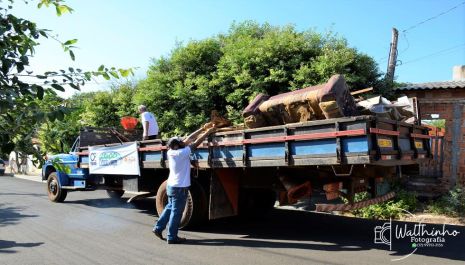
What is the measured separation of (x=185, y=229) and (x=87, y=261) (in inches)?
89.8

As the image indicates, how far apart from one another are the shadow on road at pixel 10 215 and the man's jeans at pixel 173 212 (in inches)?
148

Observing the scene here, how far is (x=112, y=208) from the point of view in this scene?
1055 cm

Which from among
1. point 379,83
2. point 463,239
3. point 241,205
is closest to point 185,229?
point 241,205

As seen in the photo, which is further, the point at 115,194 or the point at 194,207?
the point at 115,194

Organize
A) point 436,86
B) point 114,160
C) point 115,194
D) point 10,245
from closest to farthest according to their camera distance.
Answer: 1. point 10,245
2. point 114,160
3. point 436,86
4. point 115,194

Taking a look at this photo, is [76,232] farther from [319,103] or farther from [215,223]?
[319,103]

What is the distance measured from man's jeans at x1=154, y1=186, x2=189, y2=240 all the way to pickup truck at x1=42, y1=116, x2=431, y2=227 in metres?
0.48

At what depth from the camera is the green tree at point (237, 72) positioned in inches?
412

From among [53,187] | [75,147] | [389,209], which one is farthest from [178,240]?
[53,187]

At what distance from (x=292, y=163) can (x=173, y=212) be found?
2131 mm

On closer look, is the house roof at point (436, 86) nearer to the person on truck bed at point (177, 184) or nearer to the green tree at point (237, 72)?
the green tree at point (237, 72)

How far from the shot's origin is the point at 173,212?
6.64m

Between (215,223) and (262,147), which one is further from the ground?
(262,147)

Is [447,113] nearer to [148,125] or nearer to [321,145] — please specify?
[321,145]
